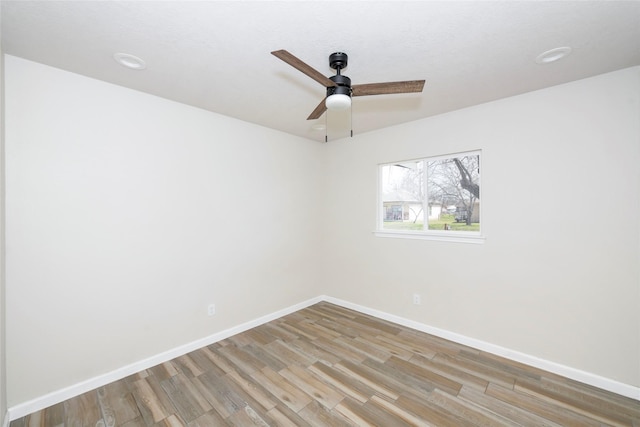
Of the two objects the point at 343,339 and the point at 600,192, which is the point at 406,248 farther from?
the point at 600,192

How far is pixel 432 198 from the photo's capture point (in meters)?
3.41

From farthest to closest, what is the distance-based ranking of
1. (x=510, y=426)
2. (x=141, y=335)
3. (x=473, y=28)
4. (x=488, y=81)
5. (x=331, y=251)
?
(x=331, y=251) < (x=141, y=335) < (x=488, y=81) < (x=510, y=426) < (x=473, y=28)

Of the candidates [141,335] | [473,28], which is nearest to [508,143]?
[473,28]

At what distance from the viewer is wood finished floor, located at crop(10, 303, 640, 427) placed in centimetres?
197

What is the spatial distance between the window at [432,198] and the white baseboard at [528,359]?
42.4 inches

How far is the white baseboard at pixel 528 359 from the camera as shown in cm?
223

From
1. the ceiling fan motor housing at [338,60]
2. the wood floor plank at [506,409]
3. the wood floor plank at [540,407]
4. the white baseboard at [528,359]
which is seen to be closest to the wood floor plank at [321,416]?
the wood floor plank at [506,409]

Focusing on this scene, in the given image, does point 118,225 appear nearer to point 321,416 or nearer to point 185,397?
point 185,397

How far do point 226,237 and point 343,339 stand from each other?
5.85 feet

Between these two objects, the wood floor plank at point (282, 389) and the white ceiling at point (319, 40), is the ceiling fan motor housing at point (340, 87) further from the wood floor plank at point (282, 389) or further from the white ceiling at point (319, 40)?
the wood floor plank at point (282, 389)

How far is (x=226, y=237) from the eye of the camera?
3234 millimetres

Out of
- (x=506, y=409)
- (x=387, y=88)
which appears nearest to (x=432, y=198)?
(x=387, y=88)

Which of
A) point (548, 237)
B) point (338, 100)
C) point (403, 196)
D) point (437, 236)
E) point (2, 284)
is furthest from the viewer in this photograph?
point (403, 196)

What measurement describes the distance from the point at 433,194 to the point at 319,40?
91.1 inches
